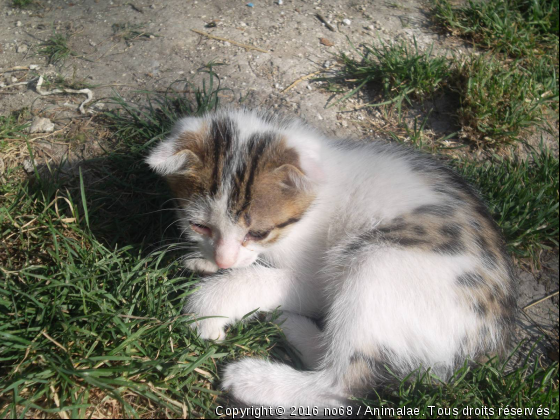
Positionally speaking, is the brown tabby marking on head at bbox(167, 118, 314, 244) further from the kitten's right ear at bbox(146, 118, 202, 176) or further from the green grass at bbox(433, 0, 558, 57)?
the green grass at bbox(433, 0, 558, 57)

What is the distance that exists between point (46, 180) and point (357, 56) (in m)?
3.00

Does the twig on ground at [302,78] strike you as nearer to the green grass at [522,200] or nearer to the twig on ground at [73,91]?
the green grass at [522,200]

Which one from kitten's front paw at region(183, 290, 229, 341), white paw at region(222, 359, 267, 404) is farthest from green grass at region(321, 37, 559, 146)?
white paw at region(222, 359, 267, 404)

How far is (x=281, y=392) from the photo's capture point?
7.79 feet

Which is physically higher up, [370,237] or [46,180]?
[370,237]

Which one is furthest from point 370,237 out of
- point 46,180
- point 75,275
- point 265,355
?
point 46,180

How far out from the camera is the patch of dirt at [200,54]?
3.49m

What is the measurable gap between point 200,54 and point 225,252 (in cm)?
245

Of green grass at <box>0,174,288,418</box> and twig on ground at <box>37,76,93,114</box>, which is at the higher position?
twig on ground at <box>37,76,93,114</box>

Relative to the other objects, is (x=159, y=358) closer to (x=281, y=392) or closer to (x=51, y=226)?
(x=281, y=392)

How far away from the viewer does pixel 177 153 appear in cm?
230

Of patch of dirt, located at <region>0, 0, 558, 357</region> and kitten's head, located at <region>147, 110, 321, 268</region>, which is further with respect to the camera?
patch of dirt, located at <region>0, 0, 558, 357</region>

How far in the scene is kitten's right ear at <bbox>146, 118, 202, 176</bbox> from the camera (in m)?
2.31

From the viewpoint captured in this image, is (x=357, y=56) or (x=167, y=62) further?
(x=357, y=56)
